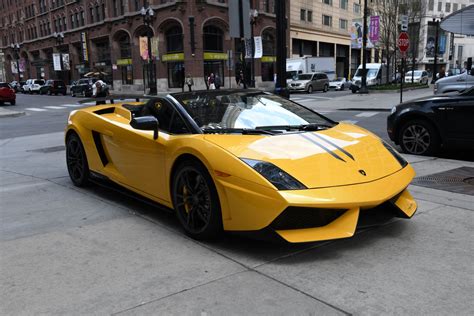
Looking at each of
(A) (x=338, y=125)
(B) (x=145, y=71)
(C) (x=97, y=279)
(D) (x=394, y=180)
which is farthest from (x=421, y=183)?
(B) (x=145, y=71)

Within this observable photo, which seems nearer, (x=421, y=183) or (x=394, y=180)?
(x=394, y=180)

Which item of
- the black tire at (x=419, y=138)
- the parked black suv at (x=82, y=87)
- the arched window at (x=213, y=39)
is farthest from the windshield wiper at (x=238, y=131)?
the arched window at (x=213, y=39)

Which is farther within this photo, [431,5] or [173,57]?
[431,5]

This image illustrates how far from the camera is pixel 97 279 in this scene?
128 inches

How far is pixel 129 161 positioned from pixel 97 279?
184cm

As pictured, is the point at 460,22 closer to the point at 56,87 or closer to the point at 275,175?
the point at 275,175

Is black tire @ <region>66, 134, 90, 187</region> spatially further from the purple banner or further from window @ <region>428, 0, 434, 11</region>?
window @ <region>428, 0, 434, 11</region>

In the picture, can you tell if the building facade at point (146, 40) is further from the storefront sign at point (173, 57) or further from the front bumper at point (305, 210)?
the front bumper at point (305, 210)

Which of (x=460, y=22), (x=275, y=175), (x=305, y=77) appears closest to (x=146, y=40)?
(x=305, y=77)

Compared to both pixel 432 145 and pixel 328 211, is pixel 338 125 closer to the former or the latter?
pixel 328 211

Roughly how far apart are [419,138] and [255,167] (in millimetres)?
5357

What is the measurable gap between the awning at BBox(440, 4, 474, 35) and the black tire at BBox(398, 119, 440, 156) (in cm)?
1332

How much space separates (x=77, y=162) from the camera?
6.09 meters

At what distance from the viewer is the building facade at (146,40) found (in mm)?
43156
